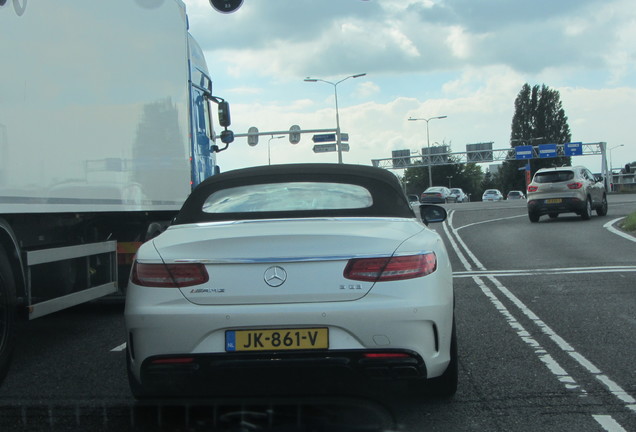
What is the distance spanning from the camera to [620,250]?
53.3ft

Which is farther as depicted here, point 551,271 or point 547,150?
point 547,150

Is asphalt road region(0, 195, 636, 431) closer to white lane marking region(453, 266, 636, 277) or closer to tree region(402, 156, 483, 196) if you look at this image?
white lane marking region(453, 266, 636, 277)

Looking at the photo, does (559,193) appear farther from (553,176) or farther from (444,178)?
(444,178)

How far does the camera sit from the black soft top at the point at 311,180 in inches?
201

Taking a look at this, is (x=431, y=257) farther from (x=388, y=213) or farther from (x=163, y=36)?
(x=163, y=36)

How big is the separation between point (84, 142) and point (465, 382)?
12.0ft

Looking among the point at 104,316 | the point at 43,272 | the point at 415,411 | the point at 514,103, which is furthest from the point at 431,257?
the point at 514,103

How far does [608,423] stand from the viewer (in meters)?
4.36

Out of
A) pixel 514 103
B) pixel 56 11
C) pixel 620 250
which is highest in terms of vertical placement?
pixel 514 103

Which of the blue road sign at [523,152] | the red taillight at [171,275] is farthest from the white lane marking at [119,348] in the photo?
the blue road sign at [523,152]

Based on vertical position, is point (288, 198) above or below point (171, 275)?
above

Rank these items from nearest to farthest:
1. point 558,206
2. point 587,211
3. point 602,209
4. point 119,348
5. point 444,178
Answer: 1. point 119,348
2. point 558,206
3. point 587,211
4. point 602,209
5. point 444,178

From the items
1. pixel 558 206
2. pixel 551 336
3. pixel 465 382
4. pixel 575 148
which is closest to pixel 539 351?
pixel 551 336

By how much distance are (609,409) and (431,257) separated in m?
1.34
